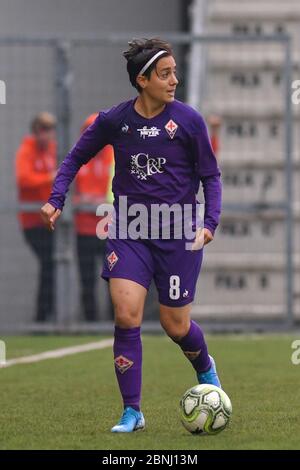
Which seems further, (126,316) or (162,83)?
(162,83)

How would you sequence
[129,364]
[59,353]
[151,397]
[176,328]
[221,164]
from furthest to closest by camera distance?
1. [221,164]
2. [59,353]
3. [151,397]
4. [176,328]
5. [129,364]

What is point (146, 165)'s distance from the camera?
745 centimetres

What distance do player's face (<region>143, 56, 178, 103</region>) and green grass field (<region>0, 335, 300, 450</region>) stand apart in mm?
1659

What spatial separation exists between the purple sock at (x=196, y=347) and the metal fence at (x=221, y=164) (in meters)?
6.34

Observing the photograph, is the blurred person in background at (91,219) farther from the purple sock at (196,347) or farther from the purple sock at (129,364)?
A: the purple sock at (129,364)

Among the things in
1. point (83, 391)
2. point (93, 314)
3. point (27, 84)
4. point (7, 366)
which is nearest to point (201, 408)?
point (83, 391)

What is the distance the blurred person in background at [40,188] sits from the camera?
46.5ft

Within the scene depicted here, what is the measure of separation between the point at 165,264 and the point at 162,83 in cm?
91

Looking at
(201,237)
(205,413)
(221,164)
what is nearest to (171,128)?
(201,237)

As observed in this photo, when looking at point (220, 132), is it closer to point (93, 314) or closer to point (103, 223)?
point (93, 314)

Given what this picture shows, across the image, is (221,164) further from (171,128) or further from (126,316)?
(126,316)

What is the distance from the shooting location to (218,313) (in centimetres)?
1441

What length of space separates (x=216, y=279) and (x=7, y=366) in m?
4.20

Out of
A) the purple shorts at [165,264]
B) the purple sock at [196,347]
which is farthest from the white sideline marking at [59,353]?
the purple shorts at [165,264]
